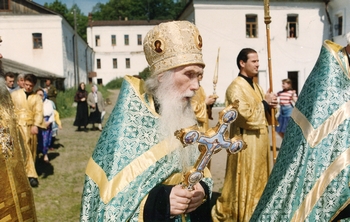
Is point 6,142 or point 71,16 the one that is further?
point 71,16

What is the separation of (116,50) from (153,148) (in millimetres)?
53478

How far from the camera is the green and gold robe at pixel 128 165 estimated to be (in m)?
1.96

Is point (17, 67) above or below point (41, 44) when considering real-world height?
below

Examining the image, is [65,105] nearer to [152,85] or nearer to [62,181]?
Result: [62,181]

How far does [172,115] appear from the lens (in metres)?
2.17

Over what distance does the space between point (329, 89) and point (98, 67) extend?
54.1 metres

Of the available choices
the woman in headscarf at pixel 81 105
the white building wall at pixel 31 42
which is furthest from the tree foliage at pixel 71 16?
the woman in headscarf at pixel 81 105

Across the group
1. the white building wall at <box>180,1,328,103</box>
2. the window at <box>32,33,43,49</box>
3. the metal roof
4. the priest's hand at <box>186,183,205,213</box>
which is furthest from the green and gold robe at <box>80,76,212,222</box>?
the window at <box>32,33,43,49</box>

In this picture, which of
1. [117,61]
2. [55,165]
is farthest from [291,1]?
[117,61]

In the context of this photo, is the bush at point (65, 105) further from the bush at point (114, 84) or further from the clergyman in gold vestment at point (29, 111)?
the bush at point (114, 84)

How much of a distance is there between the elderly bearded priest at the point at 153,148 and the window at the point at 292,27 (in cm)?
2272

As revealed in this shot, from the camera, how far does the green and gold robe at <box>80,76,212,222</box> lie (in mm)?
1963

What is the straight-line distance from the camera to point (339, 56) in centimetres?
233

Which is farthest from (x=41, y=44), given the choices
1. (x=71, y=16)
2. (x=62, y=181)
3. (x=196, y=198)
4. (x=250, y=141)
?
(x=71, y=16)
